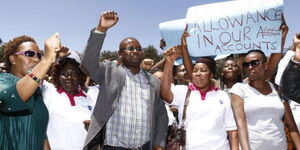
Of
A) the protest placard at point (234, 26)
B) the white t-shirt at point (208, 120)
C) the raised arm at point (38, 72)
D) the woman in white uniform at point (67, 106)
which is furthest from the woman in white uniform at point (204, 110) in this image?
the raised arm at point (38, 72)

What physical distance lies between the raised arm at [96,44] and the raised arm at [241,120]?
1.57 m

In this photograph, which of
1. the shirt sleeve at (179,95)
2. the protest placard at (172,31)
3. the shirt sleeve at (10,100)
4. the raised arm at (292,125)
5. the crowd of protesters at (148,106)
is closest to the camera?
the shirt sleeve at (10,100)

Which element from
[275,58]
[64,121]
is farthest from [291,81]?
[64,121]

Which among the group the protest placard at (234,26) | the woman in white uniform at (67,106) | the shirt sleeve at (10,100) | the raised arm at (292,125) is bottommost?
the raised arm at (292,125)

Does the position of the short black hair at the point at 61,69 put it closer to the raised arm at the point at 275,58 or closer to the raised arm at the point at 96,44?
the raised arm at the point at 96,44

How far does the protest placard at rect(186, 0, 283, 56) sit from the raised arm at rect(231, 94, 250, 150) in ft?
2.91

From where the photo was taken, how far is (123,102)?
146 inches

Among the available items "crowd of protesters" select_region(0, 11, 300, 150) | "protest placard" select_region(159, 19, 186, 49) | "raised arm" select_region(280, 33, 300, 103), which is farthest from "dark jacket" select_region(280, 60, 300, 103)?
"protest placard" select_region(159, 19, 186, 49)

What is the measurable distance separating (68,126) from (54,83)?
2.52ft

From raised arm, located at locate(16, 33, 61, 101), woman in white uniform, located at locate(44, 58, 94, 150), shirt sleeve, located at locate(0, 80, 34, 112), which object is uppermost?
raised arm, located at locate(16, 33, 61, 101)

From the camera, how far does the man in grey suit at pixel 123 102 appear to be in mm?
3499

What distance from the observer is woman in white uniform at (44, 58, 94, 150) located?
142 inches

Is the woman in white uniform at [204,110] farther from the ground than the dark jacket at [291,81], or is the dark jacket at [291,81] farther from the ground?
the dark jacket at [291,81]

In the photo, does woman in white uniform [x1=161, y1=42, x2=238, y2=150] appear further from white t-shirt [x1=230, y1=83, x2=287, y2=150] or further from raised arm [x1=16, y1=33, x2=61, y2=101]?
raised arm [x1=16, y1=33, x2=61, y2=101]
